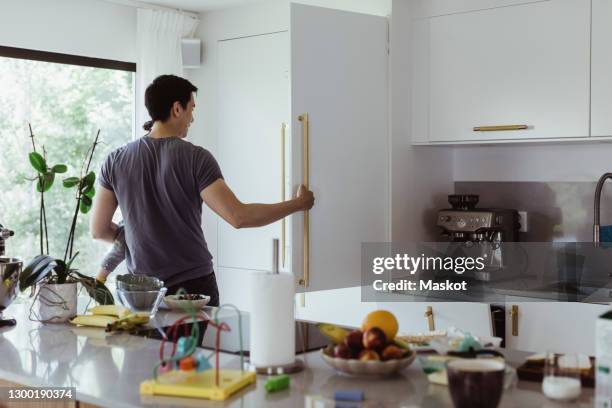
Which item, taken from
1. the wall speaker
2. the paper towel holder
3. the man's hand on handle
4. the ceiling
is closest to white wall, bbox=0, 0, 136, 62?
the ceiling

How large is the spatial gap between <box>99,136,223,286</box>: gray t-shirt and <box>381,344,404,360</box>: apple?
49.7 inches

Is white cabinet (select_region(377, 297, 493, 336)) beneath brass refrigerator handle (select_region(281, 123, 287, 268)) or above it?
beneath

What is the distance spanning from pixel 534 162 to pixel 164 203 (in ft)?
6.69

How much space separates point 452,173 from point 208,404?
3052 millimetres

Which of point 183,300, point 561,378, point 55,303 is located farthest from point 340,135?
point 561,378

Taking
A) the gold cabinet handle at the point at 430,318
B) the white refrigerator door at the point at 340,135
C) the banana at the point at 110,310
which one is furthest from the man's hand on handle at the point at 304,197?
the banana at the point at 110,310

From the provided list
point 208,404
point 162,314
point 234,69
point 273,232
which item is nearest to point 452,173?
point 273,232

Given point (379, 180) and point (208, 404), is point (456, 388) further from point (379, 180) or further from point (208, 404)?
point (379, 180)

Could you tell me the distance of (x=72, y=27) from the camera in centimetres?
445

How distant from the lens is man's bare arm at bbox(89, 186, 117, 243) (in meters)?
2.94

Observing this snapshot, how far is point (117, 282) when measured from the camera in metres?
2.51

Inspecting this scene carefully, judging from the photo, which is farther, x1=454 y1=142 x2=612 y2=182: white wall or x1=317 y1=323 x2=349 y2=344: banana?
x1=454 y1=142 x2=612 y2=182: white wall

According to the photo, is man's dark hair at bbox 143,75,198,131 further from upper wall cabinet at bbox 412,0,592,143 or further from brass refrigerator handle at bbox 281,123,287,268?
upper wall cabinet at bbox 412,0,592,143

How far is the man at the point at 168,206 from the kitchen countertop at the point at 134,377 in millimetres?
622
